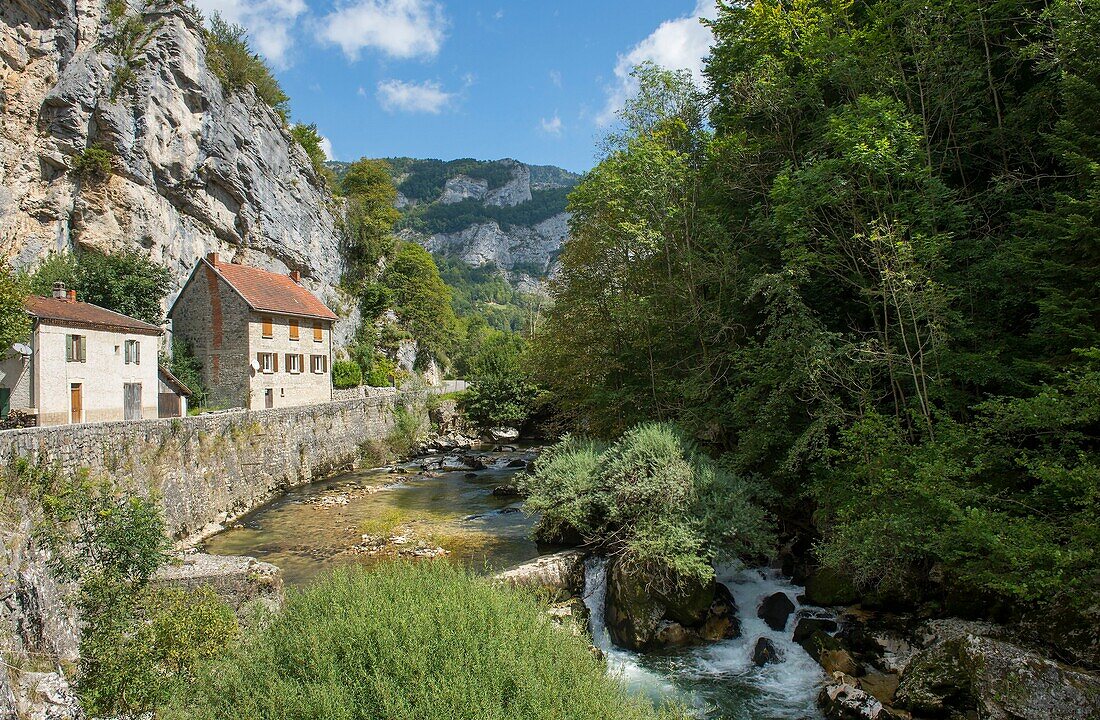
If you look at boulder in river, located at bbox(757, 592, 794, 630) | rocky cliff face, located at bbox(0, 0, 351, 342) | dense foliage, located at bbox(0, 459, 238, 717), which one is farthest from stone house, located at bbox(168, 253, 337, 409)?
boulder in river, located at bbox(757, 592, 794, 630)

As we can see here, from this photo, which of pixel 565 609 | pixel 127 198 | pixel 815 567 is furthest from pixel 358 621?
pixel 127 198

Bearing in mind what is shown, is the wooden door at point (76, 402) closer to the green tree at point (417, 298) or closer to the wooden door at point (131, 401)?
the wooden door at point (131, 401)

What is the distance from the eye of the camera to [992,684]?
26.5 ft

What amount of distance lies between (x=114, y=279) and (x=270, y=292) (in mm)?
6885

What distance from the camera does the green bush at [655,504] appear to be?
1223 centimetres

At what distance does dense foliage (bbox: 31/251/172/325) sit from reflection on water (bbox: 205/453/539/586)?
43.5 feet

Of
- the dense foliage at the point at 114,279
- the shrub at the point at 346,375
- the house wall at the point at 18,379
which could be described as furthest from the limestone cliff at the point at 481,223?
the house wall at the point at 18,379

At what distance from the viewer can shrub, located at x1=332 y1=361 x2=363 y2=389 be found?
3950 centimetres

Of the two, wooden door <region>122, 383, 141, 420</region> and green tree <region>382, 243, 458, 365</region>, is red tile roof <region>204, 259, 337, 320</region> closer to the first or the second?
wooden door <region>122, 383, 141, 420</region>

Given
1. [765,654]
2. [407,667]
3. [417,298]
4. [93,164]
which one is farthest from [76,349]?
[417,298]

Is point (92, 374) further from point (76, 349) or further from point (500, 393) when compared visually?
point (500, 393)

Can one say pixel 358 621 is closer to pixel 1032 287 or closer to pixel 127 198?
pixel 1032 287

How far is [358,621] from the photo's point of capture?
632cm

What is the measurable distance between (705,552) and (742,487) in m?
1.77
